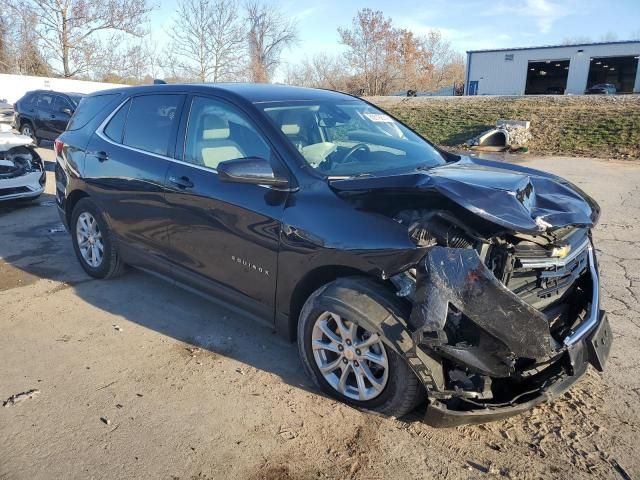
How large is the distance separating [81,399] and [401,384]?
1.94m

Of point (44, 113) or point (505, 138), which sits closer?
point (44, 113)

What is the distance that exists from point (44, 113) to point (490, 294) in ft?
49.9

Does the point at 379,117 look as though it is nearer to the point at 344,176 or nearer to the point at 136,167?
the point at 344,176

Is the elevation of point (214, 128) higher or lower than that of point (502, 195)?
higher

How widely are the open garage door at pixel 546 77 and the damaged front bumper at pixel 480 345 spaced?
50.8 m

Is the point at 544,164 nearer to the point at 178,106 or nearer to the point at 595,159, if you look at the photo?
the point at 595,159

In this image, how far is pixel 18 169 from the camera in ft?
24.4

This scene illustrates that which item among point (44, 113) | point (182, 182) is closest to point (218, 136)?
point (182, 182)

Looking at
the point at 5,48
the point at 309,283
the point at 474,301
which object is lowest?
the point at 309,283

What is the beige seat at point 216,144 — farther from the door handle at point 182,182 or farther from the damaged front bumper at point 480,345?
the damaged front bumper at point 480,345

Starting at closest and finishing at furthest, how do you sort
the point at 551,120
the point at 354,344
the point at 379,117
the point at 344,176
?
1. the point at 354,344
2. the point at 344,176
3. the point at 379,117
4. the point at 551,120

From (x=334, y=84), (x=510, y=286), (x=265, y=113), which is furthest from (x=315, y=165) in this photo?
(x=334, y=84)

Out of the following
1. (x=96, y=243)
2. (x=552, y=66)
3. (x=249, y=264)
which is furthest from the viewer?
(x=552, y=66)

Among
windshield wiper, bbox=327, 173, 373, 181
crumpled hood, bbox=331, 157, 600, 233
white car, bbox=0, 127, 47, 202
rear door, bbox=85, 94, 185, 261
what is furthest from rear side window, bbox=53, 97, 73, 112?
crumpled hood, bbox=331, 157, 600, 233
